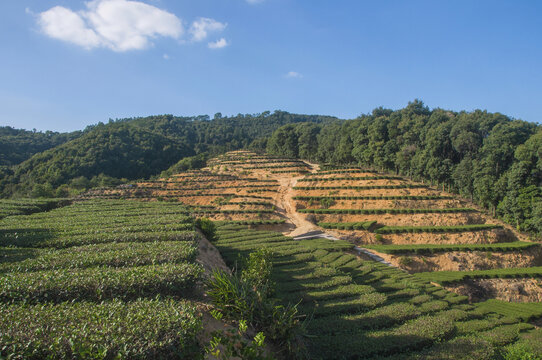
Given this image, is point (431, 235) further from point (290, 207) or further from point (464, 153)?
point (464, 153)

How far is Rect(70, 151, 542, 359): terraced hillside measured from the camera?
12398mm

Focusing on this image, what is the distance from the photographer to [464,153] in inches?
2050

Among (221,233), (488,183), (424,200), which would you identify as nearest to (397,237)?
(424,200)

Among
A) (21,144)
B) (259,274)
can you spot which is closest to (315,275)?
(259,274)

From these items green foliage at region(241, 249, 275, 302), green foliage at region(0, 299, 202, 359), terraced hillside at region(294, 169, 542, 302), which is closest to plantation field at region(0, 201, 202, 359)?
green foliage at region(0, 299, 202, 359)

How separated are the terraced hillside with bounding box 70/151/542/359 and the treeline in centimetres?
451

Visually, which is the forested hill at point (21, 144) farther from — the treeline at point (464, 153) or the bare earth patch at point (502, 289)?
the bare earth patch at point (502, 289)

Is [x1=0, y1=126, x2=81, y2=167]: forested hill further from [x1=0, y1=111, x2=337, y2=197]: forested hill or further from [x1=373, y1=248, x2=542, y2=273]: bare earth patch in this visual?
[x1=373, y1=248, x2=542, y2=273]: bare earth patch

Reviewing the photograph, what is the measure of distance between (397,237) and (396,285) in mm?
20122

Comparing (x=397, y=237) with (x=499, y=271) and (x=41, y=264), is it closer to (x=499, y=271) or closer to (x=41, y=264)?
(x=499, y=271)

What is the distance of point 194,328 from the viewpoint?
766cm

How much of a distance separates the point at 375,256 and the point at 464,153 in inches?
1297

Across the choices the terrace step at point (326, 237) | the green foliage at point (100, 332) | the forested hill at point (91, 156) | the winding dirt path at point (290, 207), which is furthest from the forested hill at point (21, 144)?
the green foliage at point (100, 332)

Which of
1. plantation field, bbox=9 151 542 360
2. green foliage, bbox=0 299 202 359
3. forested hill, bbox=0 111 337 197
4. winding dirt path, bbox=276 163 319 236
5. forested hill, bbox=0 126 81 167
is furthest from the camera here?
forested hill, bbox=0 126 81 167
